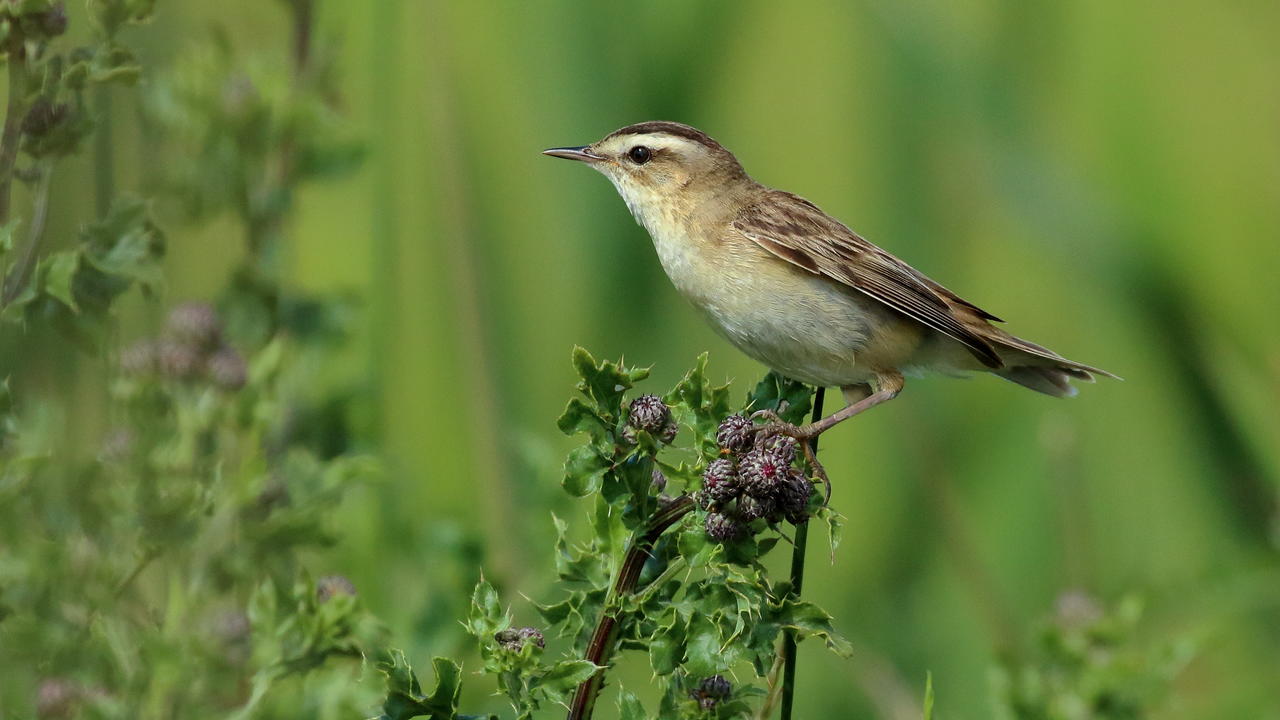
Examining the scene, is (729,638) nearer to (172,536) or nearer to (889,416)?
(172,536)

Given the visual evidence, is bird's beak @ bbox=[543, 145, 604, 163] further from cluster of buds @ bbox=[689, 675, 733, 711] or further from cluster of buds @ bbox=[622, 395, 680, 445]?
cluster of buds @ bbox=[689, 675, 733, 711]

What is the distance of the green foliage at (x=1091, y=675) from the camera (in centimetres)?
276

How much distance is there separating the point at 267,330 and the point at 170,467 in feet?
2.28

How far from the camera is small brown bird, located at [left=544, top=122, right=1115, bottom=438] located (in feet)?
8.82

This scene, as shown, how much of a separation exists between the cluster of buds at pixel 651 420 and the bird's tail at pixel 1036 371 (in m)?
1.53

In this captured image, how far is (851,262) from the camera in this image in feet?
9.43

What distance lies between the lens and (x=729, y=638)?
5.11 ft

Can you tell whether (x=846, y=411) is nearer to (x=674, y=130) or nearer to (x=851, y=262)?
(x=851, y=262)

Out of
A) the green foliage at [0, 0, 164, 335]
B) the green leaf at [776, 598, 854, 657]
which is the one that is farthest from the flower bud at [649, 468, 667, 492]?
the green foliage at [0, 0, 164, 335]

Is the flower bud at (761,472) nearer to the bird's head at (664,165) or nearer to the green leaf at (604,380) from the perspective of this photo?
the green leaf at (604,380)

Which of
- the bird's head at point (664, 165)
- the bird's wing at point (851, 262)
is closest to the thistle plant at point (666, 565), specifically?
the bird's wing at point (851, 262)

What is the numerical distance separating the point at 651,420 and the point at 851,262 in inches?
53.1

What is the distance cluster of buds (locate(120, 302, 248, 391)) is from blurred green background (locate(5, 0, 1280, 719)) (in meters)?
0.40

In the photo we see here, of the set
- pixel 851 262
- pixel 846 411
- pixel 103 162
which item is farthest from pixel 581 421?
pixel 851 262
